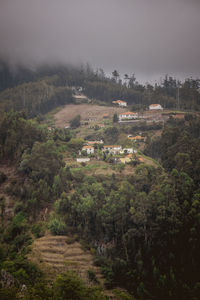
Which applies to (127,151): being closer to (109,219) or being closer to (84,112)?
(109,219)

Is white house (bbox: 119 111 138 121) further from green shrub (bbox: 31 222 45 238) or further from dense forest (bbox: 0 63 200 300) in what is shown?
green shrub (bbox: 31 222 45 238)

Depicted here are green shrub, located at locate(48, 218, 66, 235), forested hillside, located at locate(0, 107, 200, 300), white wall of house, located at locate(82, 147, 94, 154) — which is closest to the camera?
forested hillside, located at locate(0, 107, 200, 300)

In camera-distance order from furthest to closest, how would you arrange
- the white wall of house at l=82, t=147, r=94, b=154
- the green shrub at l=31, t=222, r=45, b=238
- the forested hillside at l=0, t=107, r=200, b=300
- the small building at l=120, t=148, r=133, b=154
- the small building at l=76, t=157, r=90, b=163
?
the white wall of house at l=82, t=147, r=94, b=154, the small building at l=120, t=148, r=133, b=154, the small building at l=76, t=157, r=90, b=163, the green shrub at l=31, t=222, r=45, b=238, the forested hillside at l=0, t=107, r=200, b=300

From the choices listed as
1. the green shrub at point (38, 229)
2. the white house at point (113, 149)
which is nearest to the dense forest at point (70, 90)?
the white house at point (113, 149)

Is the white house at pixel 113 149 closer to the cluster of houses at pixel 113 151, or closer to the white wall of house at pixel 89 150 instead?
the cluster of houses at pixel 113 151

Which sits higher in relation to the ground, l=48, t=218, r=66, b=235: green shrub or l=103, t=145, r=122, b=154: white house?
l=103, t=145, r=122, b=154: white house

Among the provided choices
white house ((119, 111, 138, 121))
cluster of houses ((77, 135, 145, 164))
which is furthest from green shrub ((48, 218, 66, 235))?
white house ((119, 111, 138, 121))

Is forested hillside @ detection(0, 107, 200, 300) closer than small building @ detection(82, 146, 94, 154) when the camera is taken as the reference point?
Yes
